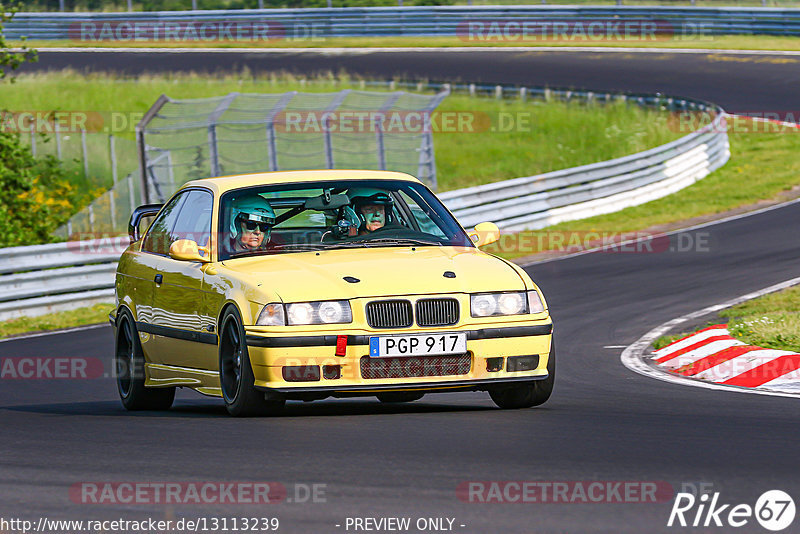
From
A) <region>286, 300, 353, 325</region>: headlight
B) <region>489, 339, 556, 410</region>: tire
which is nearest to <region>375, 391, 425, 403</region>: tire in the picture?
<region>489, 339, 556, 410</region>: tire

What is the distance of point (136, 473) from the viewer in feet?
19.1

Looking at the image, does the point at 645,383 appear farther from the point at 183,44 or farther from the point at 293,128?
the point at 183,44

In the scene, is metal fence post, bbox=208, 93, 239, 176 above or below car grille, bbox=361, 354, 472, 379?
below

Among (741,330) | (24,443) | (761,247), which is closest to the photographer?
(24,443)

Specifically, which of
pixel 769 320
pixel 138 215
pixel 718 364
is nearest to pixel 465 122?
pixel 769 320

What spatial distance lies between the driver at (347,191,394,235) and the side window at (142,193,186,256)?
1.41 meters

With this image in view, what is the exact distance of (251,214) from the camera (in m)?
8.43

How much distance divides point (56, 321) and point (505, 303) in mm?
10525

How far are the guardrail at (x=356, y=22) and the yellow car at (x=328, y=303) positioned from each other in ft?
127

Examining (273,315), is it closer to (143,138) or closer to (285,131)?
(143,138)

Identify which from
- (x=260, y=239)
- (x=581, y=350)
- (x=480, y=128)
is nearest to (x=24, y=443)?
(x=260, y=239)

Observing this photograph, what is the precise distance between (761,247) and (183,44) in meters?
34.8

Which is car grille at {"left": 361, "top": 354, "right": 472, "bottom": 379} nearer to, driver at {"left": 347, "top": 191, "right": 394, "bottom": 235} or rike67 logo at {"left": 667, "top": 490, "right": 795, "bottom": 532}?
driver at {"left": 347, "top": 191, "right": 394, "bottom": 235}

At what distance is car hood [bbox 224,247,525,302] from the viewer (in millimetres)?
7301
